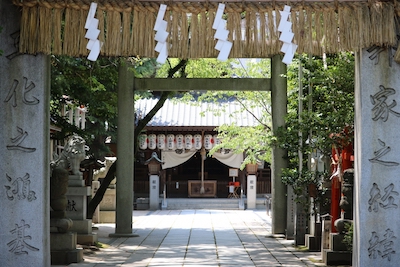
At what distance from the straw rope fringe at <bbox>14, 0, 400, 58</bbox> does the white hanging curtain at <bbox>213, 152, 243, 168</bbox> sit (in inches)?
981

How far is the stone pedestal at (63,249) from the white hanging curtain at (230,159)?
2101 centimetres

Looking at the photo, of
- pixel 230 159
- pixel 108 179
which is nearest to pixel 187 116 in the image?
pixel 230 159

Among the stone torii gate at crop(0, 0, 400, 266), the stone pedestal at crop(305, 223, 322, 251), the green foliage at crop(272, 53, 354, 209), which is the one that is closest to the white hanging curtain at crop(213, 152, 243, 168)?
the green foliage at crop(272, 53, 354, 209)

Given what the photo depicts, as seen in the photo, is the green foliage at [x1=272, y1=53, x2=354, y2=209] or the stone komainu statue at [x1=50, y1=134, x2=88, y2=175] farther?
the stone komainu statue at [x1=50, y1=134, x2=88, y2=175]

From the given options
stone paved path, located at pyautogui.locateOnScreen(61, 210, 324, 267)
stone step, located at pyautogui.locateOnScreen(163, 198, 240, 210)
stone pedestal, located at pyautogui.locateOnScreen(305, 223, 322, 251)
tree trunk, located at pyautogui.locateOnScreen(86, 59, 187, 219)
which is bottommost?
stone step, located at pyautogui.locateOnScreen(163, 198, 240, 210)

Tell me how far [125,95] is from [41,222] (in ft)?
32.0

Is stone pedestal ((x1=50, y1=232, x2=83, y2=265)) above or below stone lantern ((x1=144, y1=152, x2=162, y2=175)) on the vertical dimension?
below

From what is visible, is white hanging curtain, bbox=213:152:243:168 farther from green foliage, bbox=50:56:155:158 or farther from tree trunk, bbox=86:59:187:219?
green foliage, bbox=50:56:155:158

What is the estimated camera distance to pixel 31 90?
275 inches

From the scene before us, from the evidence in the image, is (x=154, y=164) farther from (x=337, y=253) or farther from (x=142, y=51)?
(x=142, y=51)

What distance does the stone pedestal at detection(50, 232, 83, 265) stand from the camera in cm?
1091

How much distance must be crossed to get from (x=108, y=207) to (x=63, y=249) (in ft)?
35.6

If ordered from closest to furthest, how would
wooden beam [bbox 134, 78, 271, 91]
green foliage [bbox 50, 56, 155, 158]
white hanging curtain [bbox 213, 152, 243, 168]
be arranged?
1. green foliage [bbox 50, 56, 155, 158]
2. wooden beam [bbox 134, 78, 271, 91]
3. white hanging curtain [bbox 213, 152, 243, 168]

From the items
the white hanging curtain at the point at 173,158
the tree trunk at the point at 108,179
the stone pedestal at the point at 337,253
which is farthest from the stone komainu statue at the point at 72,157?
the white hanging curtain at the point at 173,158
